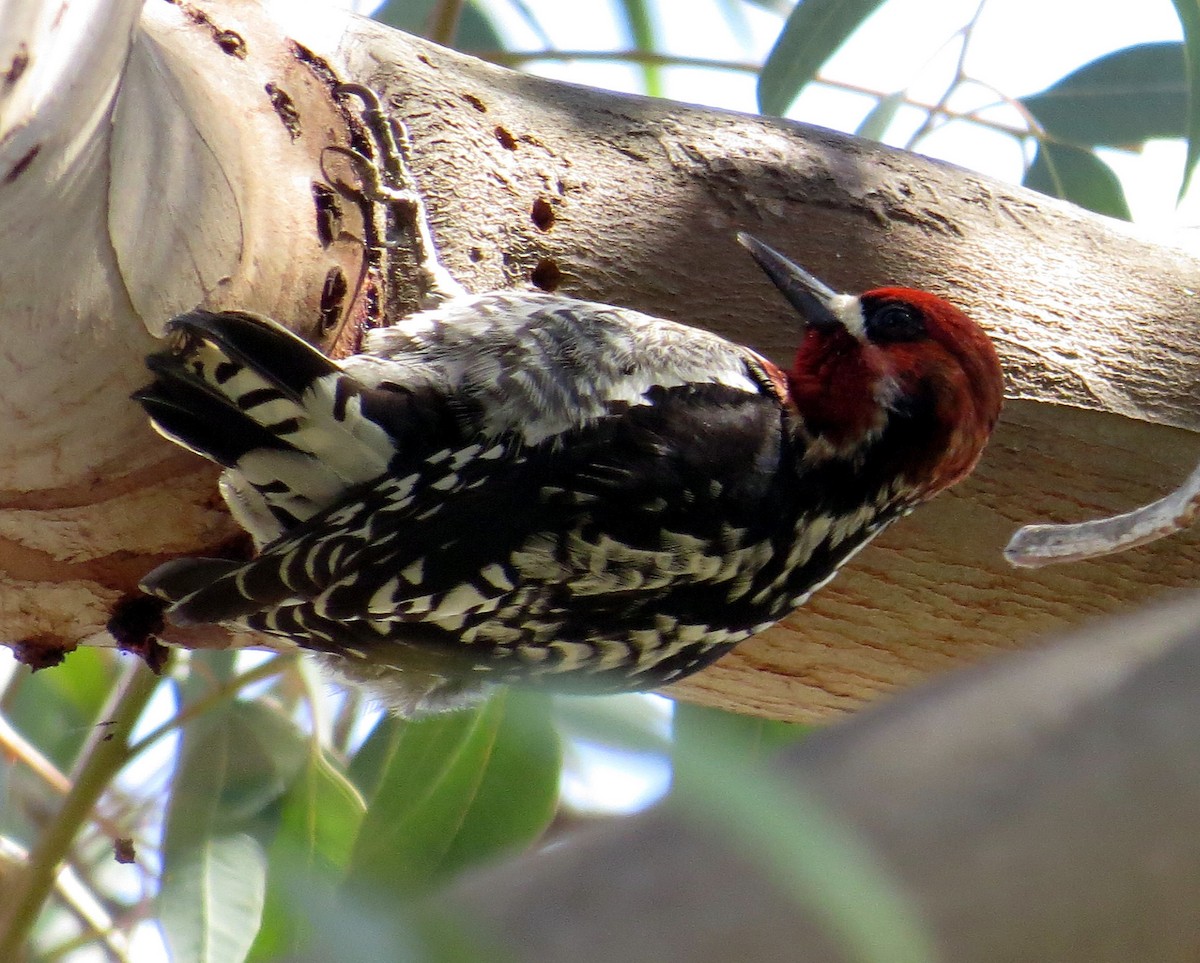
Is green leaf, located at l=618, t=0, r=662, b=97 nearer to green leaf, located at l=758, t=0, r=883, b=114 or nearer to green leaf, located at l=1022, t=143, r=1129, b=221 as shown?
green leaf, located at l=758, t=0, r=883, b=114

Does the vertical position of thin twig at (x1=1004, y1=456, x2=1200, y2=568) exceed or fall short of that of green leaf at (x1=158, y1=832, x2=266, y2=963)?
it exceeds it

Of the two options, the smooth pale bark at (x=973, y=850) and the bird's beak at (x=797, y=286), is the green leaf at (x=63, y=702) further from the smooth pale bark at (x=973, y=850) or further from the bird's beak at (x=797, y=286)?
the smooth pale bark at (x=973, y=850)

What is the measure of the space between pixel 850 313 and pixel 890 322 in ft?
0.17

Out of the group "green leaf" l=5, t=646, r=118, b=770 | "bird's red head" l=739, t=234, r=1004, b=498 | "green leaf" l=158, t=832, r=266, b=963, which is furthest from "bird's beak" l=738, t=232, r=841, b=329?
"green leaf" l=5, t=646, r=118, b=770

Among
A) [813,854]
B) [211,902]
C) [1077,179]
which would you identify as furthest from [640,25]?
[813,854]

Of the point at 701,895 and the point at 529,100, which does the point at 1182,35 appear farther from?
the point at 701,895

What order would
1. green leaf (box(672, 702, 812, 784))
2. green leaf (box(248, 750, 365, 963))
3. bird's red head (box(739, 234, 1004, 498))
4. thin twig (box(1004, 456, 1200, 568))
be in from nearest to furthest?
1. thin twig (box(1004, 456, 1200, 568))
2. bird's red head (box(739, 234, 1004, 498))
3. green leaf (box(672, 702, 812, 784))
4. green leaf (box(248, 750, 365, 963))

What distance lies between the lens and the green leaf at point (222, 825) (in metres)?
2.10

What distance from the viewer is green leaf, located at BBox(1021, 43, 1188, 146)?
245cm

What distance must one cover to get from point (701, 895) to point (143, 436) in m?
1.16

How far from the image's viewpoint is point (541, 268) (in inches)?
64.7

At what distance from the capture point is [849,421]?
5.30 ft

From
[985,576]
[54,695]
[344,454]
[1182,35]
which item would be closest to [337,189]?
[344,454]

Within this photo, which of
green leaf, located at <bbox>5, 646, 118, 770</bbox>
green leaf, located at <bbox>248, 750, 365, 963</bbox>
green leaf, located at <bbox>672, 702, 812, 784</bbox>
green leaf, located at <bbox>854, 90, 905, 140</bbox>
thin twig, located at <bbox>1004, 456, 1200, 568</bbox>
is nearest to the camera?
thin twig, located at <bbox>1004, 456, 1200, 568</bbox>
